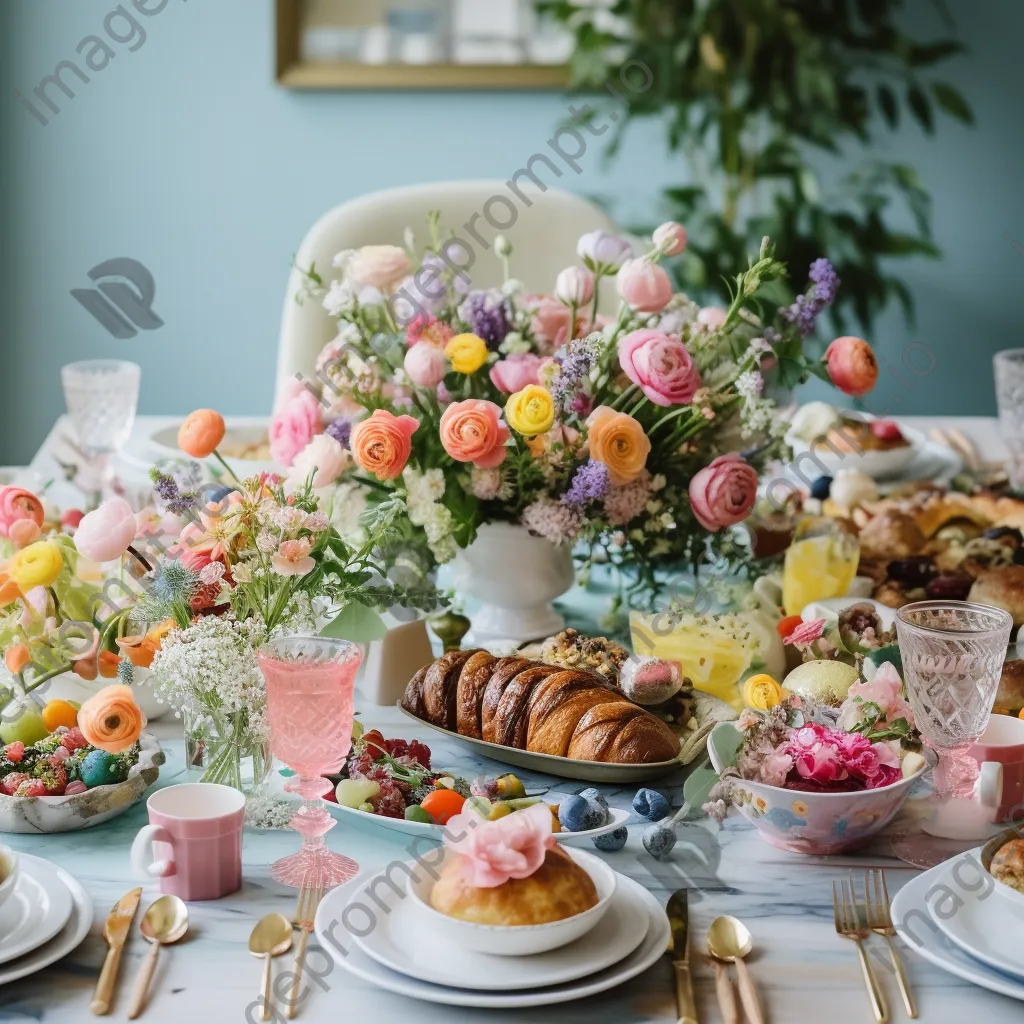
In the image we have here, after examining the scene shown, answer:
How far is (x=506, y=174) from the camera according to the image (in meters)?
3.72

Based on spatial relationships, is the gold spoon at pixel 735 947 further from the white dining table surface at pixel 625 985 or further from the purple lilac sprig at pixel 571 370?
the purple lilac sprig at pixel 571 370

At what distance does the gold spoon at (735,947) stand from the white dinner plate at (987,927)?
0.14m

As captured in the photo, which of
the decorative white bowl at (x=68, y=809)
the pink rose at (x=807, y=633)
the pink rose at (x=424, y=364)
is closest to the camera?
the decorative white bowl at (x=68, y=809)

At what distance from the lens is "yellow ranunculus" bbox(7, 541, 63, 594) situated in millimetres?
1186

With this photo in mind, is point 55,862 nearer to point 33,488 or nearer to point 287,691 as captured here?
point 287,691

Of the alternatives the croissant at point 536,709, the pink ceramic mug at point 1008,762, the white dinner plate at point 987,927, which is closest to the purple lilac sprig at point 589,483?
the croissant at point 536,709

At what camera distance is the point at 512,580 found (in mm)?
1606

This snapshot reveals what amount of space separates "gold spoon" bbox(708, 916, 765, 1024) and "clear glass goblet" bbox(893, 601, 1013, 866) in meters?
0.20

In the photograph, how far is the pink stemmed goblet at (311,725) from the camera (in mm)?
1081

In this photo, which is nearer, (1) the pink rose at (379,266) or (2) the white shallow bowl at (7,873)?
(2) the white shallow bowl at (7,873)

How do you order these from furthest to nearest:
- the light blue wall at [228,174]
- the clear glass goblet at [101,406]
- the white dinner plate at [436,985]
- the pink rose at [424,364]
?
the light blue wall at [228,174]
the clear glass goblet at [101,406]
the pink rose at [424,364]
the white dinner plate at [436,985]

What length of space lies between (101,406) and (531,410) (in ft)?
3.19

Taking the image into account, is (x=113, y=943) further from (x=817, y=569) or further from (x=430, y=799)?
(x=817, y=569)

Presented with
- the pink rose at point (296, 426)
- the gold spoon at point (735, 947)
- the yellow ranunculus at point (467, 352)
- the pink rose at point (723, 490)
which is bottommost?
the gold spoon at point (735, 947)
